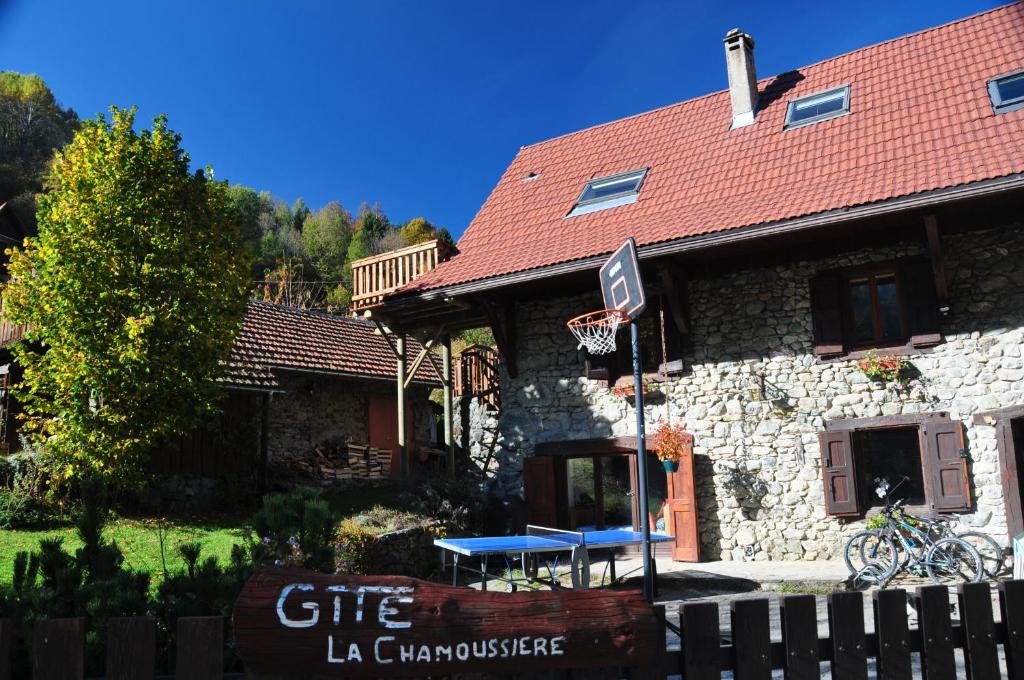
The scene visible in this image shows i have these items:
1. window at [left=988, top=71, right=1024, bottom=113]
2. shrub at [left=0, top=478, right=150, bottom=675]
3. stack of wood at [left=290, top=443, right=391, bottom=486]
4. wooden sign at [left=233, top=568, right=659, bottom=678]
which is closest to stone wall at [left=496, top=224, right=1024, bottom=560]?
window at [left=988, top=71, right=1024, bottom=113]

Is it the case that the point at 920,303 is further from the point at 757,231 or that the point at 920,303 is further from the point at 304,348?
the point at 304,348

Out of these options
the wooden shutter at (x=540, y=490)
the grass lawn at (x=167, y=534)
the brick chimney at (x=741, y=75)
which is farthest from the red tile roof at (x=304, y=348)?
the brick chimney at (x=741, y=75)

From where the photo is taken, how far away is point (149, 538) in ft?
35.2

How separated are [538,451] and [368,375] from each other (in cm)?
675

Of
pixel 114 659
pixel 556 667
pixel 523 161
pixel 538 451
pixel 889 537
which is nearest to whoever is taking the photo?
pixel 114 659

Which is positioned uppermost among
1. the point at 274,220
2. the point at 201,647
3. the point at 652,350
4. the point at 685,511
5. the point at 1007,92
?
the point at 274,220

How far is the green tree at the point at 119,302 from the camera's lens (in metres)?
11.6

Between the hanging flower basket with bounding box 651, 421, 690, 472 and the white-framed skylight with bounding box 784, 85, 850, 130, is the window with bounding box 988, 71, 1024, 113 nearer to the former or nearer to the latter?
the white-framed skylight with bounding box 784, 85, 850, 130

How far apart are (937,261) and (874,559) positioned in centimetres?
372

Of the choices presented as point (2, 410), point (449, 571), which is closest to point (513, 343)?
point (449, 571)

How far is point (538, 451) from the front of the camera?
12.6 m

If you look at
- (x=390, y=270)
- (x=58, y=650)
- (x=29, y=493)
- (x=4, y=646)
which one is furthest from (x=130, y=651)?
(x=390, y=270)

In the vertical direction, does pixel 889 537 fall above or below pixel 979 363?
below

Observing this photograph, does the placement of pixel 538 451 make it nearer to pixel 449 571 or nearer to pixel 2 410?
pixel 449 571
